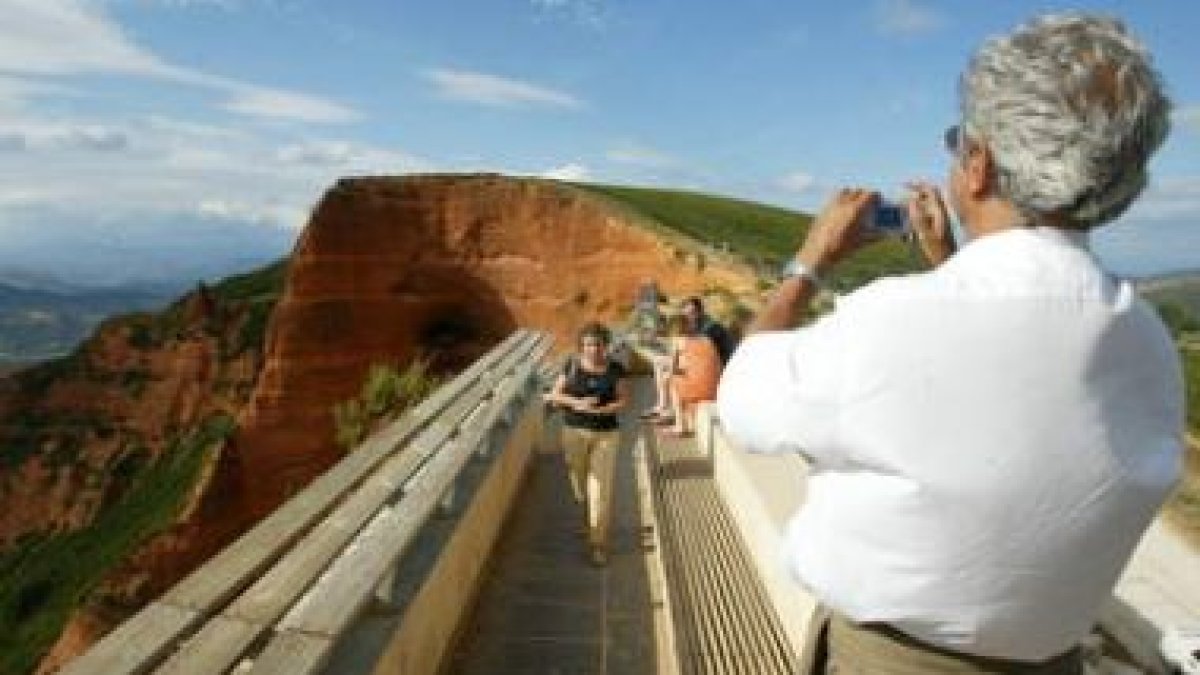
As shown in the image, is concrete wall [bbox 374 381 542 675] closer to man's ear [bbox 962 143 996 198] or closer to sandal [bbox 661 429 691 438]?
sandal [bbox 661 429 691 438]

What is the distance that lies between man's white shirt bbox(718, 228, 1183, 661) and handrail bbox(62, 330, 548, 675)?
2.07 meters

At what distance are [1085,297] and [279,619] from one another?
9.49 ft

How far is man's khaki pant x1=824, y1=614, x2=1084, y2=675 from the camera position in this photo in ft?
7.61

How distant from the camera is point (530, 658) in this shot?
7.32 m

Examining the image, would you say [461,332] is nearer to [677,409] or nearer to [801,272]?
[677,409]

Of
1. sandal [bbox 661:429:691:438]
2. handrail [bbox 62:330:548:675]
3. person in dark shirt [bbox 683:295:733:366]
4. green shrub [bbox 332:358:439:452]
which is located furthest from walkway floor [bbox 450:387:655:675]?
green shrub [bbox 332:358:439:452]

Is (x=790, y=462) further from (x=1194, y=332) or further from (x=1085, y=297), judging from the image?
(x=1194, y=332)

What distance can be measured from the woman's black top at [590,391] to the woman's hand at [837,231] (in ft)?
25.3

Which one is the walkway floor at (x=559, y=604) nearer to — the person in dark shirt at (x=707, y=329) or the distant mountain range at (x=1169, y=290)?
the person in dark shirt at (x=707, y=329)

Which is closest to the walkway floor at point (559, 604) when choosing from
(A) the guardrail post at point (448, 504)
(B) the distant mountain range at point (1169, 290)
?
(A) the guardrail post at point (448, 504)

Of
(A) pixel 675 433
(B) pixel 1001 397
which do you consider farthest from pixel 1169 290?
(A) pixel 675 433

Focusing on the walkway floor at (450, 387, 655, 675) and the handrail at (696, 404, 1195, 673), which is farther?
the walkway floor at (450, 387, 655, 675)

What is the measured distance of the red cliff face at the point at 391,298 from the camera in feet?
147

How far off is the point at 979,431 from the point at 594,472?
25.7 feet
